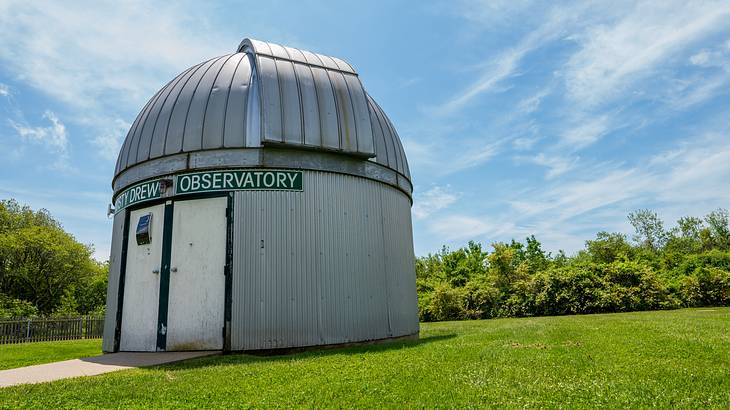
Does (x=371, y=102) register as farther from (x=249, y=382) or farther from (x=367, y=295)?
(x=249, y=382)

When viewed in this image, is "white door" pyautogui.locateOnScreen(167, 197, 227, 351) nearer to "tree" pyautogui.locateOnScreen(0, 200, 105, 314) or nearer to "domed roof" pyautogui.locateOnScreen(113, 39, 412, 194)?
"domed roof" pyautogui.locateOnScreen(113, 39, 412, 194)

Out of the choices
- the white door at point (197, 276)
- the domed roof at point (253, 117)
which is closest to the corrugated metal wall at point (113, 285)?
the domed roof at point (253, 117)

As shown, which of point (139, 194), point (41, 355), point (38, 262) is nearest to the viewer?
point (139, 194)

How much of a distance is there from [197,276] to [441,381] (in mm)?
6757

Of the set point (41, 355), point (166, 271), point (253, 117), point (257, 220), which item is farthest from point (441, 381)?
→ point (41, 355)

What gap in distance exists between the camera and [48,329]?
23.0m

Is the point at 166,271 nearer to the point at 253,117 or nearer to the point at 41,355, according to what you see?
the point at 253,117

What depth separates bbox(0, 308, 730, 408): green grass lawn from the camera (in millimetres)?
4801

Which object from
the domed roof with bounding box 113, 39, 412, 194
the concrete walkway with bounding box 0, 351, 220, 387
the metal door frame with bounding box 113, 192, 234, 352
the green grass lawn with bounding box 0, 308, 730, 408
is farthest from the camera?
the domed roof with bounding box 113, 39, 412, 194

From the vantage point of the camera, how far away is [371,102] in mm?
14438

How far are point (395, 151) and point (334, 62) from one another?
120 inches

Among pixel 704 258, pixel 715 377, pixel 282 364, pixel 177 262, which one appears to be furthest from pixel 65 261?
pixel 704 258

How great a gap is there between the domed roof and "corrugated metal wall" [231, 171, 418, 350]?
3.12 ft

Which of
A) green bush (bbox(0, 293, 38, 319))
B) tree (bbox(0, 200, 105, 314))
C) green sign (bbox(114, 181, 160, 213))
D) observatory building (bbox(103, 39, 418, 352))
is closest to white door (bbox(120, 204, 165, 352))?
observatory building (bbox(103, 39, 418, 352))
